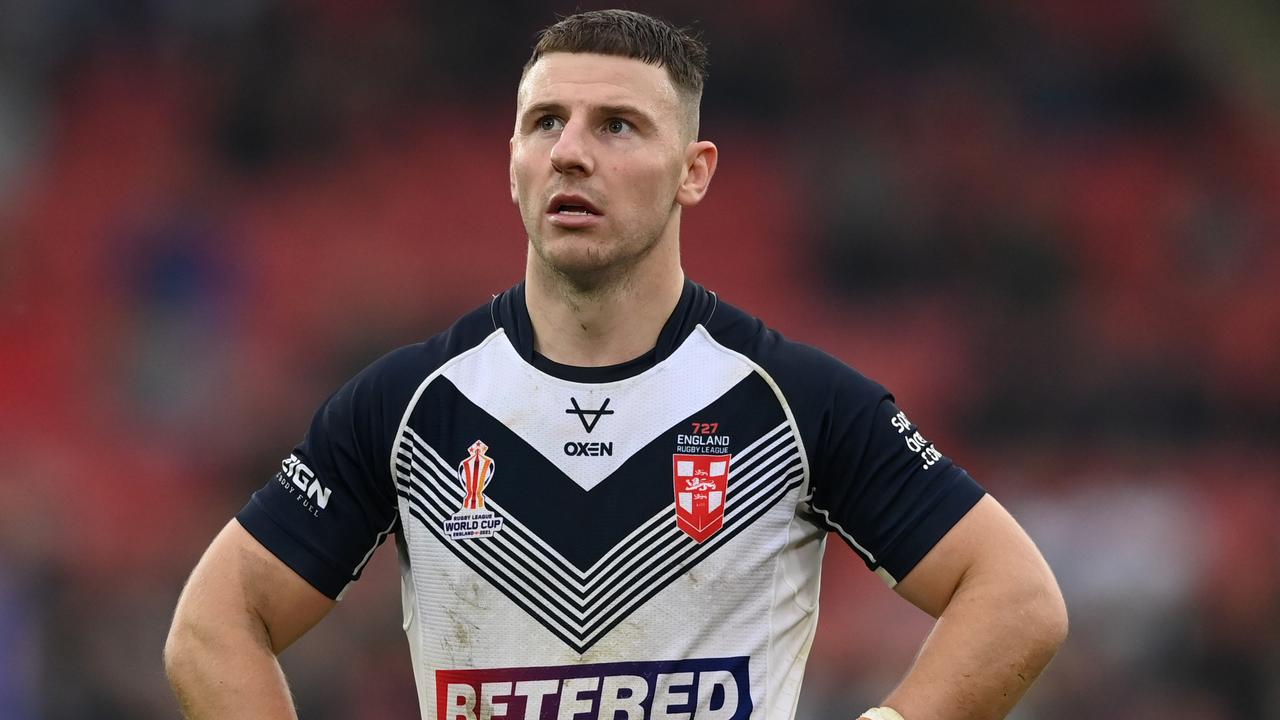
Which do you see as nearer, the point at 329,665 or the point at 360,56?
the point at 329,665

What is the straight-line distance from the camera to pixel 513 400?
156 inches

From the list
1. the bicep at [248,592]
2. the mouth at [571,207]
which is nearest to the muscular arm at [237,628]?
the bicep at [248,592]

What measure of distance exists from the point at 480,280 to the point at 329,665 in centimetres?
435

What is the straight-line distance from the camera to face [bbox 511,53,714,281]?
3865mm

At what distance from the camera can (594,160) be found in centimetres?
387

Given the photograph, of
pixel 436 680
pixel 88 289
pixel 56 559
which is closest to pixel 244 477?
pixel 56 559

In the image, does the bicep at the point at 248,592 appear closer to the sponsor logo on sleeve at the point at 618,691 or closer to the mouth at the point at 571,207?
the sponsor logo on sleeve at the point at 618,691

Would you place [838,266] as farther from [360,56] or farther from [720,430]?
[720,430]

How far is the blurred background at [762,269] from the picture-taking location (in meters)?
12.1

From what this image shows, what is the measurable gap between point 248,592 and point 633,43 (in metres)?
1.54

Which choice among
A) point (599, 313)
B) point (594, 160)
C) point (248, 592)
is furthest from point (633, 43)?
point (248, 592)

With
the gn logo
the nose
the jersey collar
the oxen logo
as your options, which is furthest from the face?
the oxen logo

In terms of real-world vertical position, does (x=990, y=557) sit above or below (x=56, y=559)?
above

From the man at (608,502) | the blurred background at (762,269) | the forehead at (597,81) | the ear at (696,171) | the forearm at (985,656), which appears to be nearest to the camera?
the forearm at (985,656)
